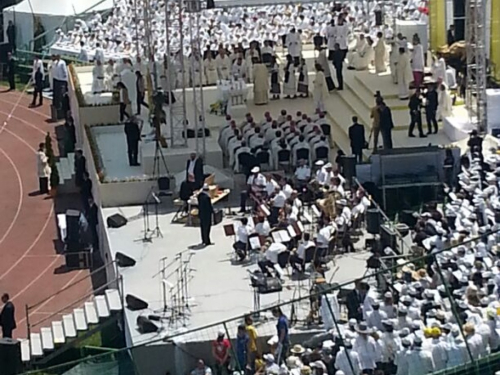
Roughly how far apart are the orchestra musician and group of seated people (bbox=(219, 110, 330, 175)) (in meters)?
1.27

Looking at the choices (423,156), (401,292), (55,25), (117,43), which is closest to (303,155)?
(423,156)

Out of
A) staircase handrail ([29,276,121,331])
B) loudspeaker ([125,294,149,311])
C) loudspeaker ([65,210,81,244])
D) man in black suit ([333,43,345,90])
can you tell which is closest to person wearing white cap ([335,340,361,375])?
loudspeaker ([125,294,149,311])

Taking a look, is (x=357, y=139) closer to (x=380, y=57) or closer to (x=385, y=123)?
(x=385, y=123)

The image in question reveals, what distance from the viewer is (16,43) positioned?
4825cm

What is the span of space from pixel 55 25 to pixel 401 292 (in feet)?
90.5

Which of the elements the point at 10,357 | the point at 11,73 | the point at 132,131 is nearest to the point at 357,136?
the point at 132,131

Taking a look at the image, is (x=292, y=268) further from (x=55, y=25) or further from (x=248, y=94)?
(x=55, y=25)

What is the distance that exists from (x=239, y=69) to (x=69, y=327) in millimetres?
12763

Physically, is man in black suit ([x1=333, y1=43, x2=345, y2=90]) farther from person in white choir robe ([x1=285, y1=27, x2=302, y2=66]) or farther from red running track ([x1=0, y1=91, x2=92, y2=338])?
red running track ([x1=0, y1=91, x2=92, y2=338])

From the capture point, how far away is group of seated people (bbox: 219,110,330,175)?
3189cm

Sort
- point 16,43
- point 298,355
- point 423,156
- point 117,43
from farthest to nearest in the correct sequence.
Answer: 1. point 16,43
2. point 117,43
3. point 423,156
4. point 298,355

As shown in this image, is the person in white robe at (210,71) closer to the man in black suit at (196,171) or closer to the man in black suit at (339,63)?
the man in black suit at (339,63)

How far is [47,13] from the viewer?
48.4m

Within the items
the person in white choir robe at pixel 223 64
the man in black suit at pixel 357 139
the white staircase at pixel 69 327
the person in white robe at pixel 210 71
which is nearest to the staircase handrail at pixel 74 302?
the white staircase at pixel 69 327
